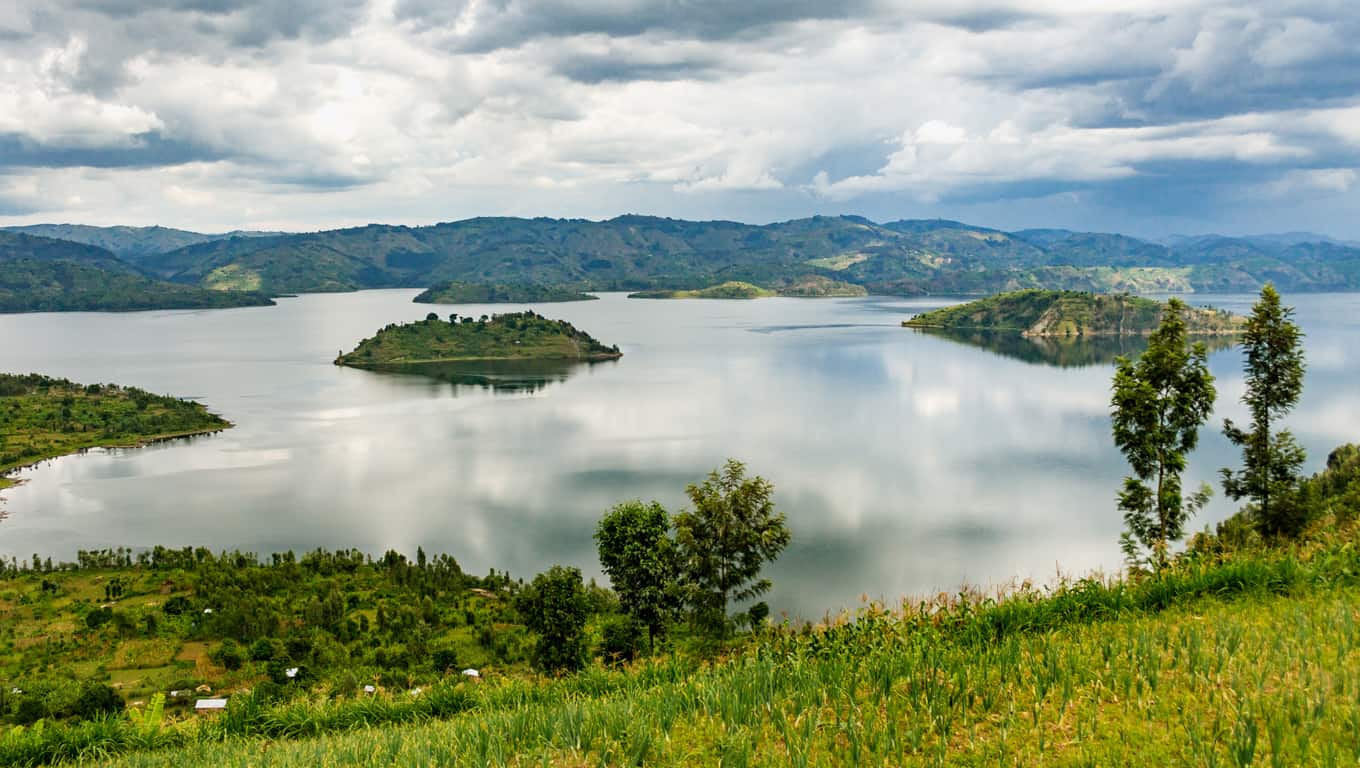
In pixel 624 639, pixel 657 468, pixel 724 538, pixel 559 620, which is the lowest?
pixel 657 468

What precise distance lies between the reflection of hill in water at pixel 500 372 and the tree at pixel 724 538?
11329 cm

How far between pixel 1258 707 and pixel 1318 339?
9268 inches

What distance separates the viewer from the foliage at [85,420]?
106050mm

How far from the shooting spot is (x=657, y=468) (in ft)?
269

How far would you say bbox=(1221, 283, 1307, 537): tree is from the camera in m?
31.4

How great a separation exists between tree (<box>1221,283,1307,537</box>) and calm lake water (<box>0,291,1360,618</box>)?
36.9 feet

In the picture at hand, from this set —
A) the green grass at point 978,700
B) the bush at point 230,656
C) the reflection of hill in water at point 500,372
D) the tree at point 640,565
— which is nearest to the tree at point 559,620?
the tree at point 640,565

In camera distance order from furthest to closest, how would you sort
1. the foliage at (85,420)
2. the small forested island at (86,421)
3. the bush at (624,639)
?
the foliage at (85,420) < the small forested island at (86,421) < the bush at (624,639)

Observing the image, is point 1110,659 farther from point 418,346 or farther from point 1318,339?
point 1318,339

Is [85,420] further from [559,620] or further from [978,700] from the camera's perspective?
[978,700]

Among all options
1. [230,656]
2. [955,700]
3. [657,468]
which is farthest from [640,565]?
A: [657,468]

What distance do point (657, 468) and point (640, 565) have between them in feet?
151

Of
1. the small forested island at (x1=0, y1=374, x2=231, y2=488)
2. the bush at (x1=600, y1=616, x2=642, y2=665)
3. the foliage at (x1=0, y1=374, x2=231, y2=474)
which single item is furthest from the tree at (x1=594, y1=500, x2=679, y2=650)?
the foliage at (x1=0, y1=374, x2=231, y2=474)

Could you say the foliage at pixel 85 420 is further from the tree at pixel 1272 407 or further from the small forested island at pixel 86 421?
the tree at pixel 1272 407
